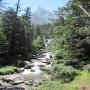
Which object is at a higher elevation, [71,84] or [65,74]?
[65,74]

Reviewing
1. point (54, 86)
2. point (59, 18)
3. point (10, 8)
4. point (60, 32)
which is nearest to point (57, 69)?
point (54, 86)

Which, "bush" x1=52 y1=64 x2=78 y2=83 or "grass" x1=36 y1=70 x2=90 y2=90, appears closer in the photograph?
"grass" x1=36 y1=70 x2=90 y2=90

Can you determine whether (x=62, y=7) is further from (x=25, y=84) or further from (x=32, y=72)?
(x=25, y=84)

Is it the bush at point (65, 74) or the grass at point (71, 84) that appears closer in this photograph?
the grass at point (71, 84)

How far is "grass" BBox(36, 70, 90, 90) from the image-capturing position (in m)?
20.2

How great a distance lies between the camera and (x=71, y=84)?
21609 mm

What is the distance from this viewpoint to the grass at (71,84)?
794 inches

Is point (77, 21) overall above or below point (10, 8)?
below

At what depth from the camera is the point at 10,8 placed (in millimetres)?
48719

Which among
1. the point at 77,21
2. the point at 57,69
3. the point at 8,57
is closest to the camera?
the point at 57,69

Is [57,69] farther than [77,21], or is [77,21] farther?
[77,21]

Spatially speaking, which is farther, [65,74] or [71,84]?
[65,74]

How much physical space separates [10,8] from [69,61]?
81.6 ft

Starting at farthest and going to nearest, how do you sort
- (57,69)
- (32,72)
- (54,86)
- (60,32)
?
1. (32,72)
2. (60,32)
3. (57,69)
4. (54,86)
